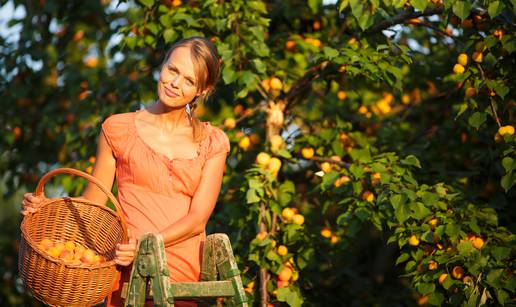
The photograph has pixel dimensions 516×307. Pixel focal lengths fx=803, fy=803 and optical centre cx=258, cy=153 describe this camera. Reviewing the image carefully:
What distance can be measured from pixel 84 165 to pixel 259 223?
1183 millimetres

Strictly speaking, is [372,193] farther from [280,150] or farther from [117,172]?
[117,172]

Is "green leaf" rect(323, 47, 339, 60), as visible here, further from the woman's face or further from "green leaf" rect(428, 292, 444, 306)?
"green leaf" rect(428, 292, 444, 306)

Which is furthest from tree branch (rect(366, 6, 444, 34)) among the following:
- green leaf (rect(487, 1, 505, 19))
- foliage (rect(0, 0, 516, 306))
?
green leaf (rect(487, 1, 505, 19))

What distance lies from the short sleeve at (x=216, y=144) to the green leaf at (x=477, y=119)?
1.30m

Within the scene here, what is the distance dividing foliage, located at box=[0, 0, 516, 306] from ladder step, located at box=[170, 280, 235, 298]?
103 cm

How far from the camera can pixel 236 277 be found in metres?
2.91

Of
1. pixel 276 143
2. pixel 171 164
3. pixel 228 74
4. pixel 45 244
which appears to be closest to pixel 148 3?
pixel 228 74

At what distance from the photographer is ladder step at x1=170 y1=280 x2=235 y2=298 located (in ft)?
8.87

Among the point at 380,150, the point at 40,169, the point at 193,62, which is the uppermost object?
the point at 193,62

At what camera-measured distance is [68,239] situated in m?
2.90

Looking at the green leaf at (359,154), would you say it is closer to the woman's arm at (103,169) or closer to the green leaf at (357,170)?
the green leaf at (357,170)

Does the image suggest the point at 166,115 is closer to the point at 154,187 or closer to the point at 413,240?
the point at 154,187

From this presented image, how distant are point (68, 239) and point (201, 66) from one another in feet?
2.64

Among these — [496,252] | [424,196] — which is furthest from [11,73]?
[496,252]
